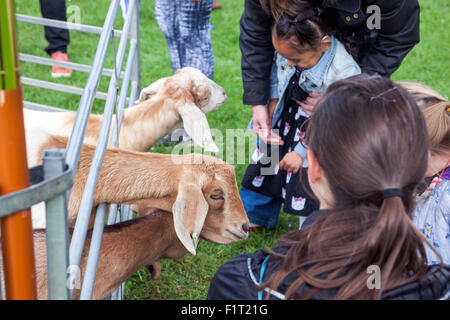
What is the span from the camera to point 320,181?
1.41 m

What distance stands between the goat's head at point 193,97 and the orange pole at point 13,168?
210 centimetres

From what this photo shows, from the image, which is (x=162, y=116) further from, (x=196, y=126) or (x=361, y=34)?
(x=361, y=34)

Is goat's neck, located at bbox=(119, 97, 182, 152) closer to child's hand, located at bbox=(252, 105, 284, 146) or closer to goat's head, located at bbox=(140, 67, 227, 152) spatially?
goat's head, located at bbox=(140, 67, 227, 152)

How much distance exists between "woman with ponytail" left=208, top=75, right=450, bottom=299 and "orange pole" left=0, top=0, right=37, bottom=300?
0.51m

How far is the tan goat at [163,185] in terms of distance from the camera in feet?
7.42

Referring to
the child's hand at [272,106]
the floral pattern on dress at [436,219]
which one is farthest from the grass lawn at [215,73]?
the floral pattern on dress at [436,219]

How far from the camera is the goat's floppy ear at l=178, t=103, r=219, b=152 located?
127 inches

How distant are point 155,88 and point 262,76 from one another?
0.80 m

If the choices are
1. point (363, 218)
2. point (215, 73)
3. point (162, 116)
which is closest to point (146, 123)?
point (162, 116)

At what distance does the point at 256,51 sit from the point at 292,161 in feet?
1.95

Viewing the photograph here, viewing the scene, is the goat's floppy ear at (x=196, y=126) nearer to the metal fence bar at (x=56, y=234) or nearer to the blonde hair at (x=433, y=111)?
the blonde hair at (x=433, y=111)

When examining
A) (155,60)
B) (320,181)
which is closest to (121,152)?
(320,181)

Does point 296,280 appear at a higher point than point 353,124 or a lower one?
lower
